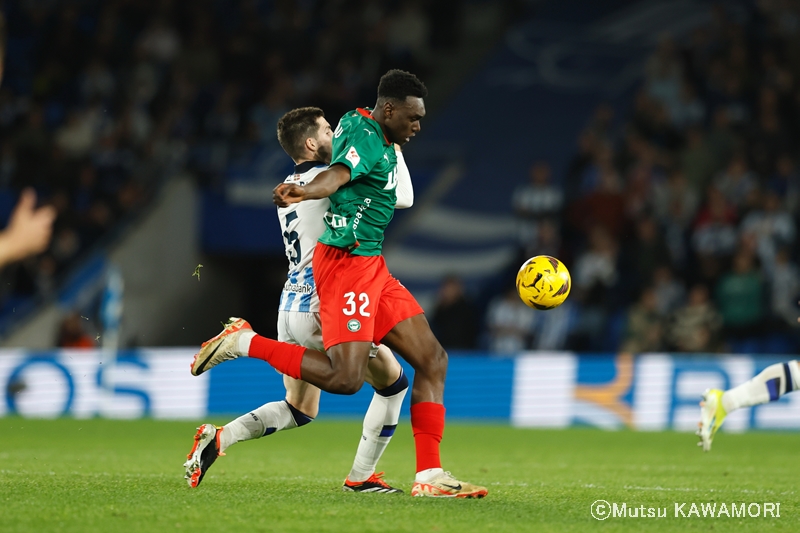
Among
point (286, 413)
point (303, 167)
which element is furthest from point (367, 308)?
point (303, 167)

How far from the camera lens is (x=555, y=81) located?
62.1ft

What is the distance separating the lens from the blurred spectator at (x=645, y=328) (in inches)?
574

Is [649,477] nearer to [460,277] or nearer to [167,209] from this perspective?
[460,277]

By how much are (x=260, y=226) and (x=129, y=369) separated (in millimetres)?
4018

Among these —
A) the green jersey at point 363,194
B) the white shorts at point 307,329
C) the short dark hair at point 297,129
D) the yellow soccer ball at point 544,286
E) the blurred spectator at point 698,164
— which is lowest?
the white shorts at point 307,329

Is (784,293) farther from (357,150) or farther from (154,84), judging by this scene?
(154,84)

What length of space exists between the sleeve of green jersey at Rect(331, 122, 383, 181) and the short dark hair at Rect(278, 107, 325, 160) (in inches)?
24.6

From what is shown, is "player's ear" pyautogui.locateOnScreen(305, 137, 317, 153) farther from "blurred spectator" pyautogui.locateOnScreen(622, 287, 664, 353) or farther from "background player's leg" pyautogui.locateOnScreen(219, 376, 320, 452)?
"blurred spectator" pyautogui.locateOnScreen(622, 287, 664, 353)

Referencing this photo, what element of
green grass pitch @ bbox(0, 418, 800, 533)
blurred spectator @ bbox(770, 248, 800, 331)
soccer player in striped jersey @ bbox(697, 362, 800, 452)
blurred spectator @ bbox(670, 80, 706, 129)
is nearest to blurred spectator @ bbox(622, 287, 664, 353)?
blurred spectator @ bbox(770, 248, 800, 331)

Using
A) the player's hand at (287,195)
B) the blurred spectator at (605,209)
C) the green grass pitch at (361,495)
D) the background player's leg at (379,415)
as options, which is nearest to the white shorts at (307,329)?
the background player's leg at (379,415)

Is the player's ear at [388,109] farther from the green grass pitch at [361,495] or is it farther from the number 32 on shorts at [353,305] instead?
the green grass pitch at [361,495]

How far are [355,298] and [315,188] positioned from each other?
0.73m

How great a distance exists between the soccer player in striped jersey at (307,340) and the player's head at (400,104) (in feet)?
0.91

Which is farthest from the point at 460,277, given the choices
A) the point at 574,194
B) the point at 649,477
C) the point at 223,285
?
the point at 649,477
